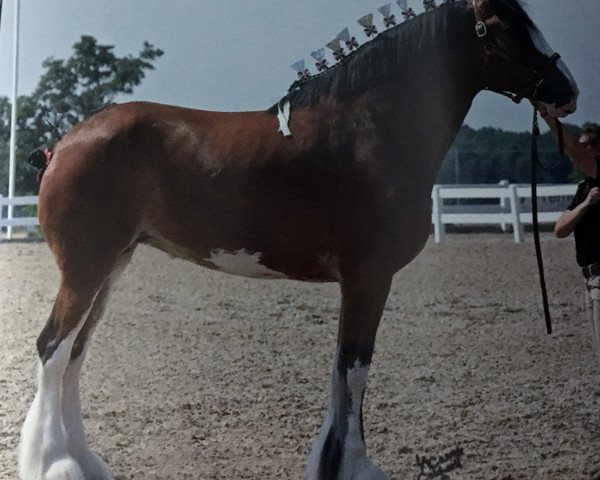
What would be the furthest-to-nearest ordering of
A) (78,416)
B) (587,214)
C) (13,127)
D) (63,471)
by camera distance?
1. (13,127)
2. (587,214)
3. (78,416)
4. (63,471)

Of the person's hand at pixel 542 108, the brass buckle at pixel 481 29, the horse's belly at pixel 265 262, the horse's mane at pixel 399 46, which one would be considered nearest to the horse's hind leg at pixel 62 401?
the horse's belly at pixel 265 262

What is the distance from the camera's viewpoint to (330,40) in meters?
1.88

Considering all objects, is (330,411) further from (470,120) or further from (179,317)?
(470,120)

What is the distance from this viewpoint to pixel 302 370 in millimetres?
1941

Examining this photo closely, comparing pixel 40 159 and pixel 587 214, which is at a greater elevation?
pixel 40 159

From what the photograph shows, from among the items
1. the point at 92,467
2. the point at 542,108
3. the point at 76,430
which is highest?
the point at 542,108

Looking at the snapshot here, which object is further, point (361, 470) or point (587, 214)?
point (587, 214)

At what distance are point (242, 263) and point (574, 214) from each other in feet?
3.29

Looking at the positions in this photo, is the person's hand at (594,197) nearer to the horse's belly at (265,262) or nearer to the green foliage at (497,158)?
the green foliage at (497,158)

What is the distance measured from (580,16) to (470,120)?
1.65 ft

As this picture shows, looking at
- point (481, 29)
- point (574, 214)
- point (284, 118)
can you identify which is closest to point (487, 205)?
point (574, 214)

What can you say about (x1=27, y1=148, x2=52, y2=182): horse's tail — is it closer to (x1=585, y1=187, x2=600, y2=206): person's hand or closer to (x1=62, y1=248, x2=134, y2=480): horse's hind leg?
(x1=62, y1=248, x2=134, y2=480): horse's hind leg

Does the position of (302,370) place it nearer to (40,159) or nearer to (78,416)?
(78,416)

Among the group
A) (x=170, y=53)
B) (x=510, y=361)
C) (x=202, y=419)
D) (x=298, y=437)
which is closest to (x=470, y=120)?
(x=510, y=361)
